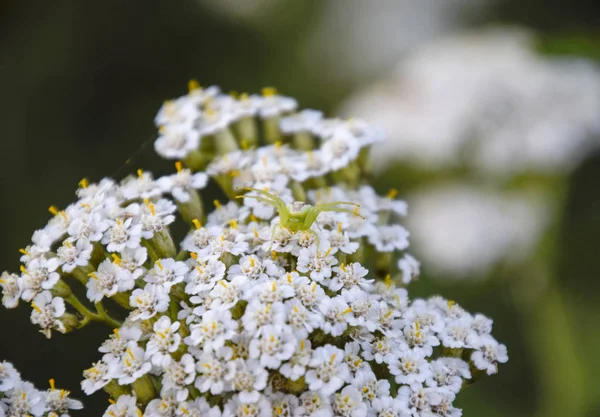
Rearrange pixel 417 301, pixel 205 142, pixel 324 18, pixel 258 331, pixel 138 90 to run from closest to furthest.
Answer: pixel 258 331 → pixel 417 301 → pixel 205 142 → pixel 138 90 → pixel 324 18

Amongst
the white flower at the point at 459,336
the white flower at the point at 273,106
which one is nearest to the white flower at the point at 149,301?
the white flower at the point at 459,336

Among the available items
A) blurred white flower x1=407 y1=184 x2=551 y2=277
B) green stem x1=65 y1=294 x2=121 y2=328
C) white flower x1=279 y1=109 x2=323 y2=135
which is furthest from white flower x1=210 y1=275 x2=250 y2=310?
blurred white flower x1=407 y1=184 x2=551 y2=277

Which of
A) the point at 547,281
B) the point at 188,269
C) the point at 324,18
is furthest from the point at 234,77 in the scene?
the point at 188,269

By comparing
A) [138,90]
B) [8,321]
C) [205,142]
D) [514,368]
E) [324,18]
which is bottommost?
[8,321]

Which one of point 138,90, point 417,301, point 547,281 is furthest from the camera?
point 138,90

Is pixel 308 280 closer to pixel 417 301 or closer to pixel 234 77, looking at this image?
pixel 417 301

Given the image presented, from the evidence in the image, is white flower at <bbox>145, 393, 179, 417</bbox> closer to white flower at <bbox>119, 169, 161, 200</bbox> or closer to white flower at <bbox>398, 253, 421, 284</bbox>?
white flower at <bbox>119, 169, 161, 200</bbox>

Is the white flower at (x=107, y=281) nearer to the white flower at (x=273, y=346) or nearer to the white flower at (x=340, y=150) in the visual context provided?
the white flower at (x=273, y=346)
